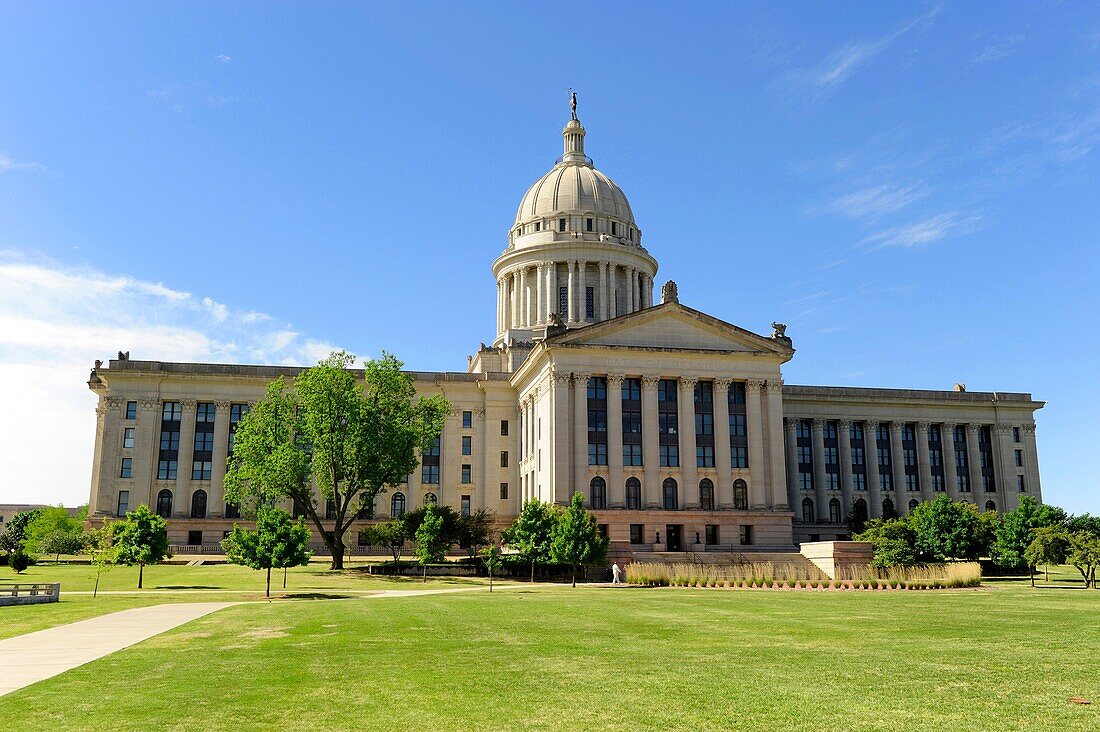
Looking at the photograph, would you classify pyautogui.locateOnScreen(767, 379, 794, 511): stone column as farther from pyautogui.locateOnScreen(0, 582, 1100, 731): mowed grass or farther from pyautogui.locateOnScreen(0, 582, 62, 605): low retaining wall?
pyautogui.locateOnScreen(0, 582, 62, 605): low retaining wall

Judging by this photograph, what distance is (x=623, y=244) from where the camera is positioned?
Result: 10988 cm

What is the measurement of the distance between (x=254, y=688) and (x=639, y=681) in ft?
24.2

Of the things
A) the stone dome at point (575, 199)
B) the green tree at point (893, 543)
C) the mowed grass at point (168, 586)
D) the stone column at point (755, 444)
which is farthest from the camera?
the stone dome at point (575, 199)

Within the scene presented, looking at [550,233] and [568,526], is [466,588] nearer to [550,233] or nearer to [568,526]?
[568,526]

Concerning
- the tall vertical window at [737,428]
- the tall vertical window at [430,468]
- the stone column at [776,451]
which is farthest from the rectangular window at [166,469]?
the stone column at [776,451]

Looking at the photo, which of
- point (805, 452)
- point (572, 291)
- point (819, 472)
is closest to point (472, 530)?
point (572, 291)

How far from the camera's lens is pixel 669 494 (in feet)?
266

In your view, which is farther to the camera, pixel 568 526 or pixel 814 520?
pixel 814 520

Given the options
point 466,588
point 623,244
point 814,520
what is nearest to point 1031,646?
point 466,588

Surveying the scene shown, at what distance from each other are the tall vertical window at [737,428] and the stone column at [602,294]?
1017 inches

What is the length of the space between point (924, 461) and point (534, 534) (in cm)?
5933

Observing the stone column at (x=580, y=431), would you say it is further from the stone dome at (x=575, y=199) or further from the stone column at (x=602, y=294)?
the stone dome at (x=575, y=199)

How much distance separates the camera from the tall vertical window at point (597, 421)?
80.2m

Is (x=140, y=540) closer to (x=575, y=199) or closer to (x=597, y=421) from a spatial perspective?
(x=597, y=421)
